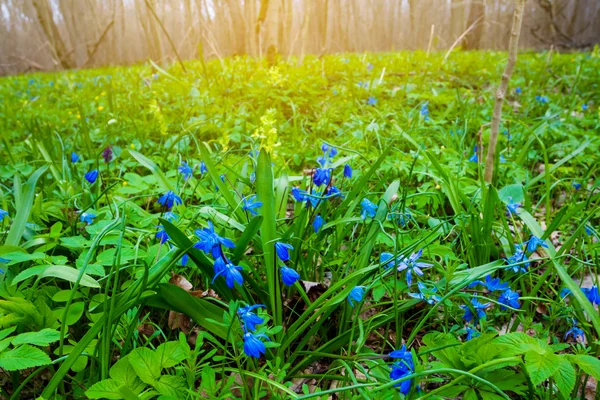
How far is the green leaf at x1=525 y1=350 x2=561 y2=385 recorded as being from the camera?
0.73 m

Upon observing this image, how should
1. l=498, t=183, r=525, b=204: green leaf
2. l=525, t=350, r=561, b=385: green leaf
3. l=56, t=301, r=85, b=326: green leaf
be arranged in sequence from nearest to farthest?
l=525, t=350, r=561, b=385: green leaf, l=56, t=301, r=85, b=326: green leaf, l=498, t=183, r=525, b=204: green leaf

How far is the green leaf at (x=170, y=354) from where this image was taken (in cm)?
84

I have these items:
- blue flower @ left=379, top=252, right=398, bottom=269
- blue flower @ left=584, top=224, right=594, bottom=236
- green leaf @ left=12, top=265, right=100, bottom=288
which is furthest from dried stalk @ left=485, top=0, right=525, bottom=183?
green leaf @ left=12, top=265, right=100, bottom=288

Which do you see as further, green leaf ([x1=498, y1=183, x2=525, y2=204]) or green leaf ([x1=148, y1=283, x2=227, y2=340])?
green leaf ([x1=498, y1=183, x2=525, y2=204])

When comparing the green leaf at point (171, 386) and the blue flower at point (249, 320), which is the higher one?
the blue flower at point (249, 320)

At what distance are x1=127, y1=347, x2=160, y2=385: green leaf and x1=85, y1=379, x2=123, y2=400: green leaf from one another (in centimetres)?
5

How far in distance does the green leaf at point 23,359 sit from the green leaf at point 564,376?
A: 990mm

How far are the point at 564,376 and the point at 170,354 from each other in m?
0.81

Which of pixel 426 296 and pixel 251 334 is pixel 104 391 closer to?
pixel 251 334

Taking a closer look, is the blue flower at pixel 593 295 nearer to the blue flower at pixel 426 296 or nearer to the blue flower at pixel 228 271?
the blue flower at pixel 426 296

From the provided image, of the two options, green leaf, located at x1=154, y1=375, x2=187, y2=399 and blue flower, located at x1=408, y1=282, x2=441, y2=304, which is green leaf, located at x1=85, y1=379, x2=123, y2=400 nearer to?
green leaf, located at x1=154, y1=375, x2=187, y2=399

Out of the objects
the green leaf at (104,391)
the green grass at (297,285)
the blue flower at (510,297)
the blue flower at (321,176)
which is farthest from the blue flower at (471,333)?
the green leaf at (104,391)

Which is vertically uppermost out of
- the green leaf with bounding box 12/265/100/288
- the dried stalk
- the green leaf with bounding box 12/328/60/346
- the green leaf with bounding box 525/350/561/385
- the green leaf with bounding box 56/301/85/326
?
the dried stalk

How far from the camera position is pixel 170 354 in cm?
85
